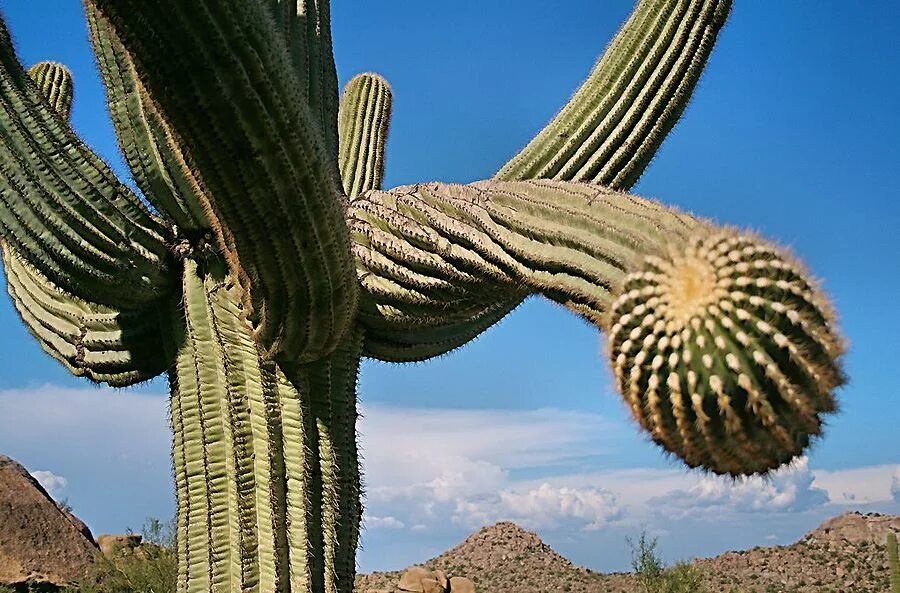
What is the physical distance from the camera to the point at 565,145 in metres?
4.62

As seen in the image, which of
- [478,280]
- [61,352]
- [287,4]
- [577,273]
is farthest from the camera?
[61,352]

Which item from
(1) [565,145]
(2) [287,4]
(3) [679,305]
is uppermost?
(2) [287,4]

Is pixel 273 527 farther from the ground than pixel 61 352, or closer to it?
closer to it

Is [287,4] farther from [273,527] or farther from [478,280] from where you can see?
[273,527]

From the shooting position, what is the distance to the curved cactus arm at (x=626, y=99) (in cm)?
460

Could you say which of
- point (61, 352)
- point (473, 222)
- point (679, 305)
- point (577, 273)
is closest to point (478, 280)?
point (473, 222)

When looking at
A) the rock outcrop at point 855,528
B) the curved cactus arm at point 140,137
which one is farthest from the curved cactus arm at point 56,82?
the rock outcrop at point 855,528

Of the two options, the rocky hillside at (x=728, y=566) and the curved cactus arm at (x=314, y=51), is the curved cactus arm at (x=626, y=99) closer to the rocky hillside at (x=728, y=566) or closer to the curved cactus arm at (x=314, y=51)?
the curved cactus arm at (x=314, y=51)

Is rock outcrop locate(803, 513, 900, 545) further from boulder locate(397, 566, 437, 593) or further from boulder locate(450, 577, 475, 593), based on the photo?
boulder locate(397, 566, 437, 593)

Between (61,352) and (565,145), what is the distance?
2631mm

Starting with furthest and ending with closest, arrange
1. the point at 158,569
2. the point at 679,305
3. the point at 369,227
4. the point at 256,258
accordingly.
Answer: the point at 158,569 → the point at 369,227 → the point at 256,258 → the point at 679,305

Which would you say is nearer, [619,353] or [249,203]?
[619,353]

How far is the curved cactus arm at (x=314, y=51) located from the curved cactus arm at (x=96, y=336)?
1.21 metres

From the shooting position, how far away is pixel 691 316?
2324 millimetres
